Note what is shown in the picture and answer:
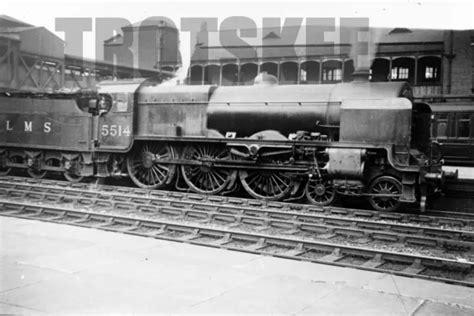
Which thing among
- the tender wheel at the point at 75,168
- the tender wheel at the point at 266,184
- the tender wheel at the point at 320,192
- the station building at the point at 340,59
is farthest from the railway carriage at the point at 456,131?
the tender wheel at the point at 75,168

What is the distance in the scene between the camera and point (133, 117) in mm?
13109

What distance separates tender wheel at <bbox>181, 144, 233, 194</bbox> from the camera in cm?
1202

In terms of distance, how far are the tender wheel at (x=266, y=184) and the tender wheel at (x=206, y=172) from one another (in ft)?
1.36

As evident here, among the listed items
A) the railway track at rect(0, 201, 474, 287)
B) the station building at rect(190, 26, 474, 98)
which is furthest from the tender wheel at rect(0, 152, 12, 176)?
the station building at rect(190, 26, 474, 98)

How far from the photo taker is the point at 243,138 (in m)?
11.5

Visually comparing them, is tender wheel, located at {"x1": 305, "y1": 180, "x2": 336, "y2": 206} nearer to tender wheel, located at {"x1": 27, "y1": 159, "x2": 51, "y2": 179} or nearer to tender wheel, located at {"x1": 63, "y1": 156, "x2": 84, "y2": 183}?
tender wheel, located at {"x1": 63, "y1": 156, "x2": 84, "y2": 183}

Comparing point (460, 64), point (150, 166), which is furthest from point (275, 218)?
point (460, 64)

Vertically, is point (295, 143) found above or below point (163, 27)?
below

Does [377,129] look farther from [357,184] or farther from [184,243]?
[184,243]

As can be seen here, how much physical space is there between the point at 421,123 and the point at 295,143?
2.75 metres

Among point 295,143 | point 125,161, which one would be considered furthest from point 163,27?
point 295,143

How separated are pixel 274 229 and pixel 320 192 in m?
2.53

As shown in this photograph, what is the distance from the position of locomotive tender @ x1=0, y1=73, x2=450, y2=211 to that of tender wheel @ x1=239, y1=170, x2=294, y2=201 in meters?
0.02

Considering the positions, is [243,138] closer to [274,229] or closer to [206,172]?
[206,172]
